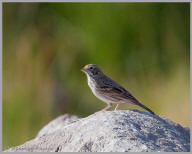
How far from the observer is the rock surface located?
234 inches

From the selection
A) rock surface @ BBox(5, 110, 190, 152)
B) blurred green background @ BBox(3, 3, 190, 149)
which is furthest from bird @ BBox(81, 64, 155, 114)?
blurred green background @ BBox(3, 3, 190, 149)

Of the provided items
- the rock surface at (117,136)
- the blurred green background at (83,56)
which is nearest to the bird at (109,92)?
the rock surface at (117,136)

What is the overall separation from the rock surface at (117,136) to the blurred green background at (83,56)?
4.89 m

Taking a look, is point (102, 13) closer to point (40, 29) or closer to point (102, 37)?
point (102, 37)

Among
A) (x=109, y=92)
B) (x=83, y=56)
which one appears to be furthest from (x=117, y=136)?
(x=83, y=56)

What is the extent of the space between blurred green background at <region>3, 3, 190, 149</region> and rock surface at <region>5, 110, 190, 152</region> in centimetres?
489

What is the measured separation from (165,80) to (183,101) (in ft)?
1.96

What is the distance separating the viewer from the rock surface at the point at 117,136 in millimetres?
5939

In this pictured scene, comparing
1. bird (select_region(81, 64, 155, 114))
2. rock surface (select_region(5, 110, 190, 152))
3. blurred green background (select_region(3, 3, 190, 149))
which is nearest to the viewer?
rock surface (select_region(5, 110, 190, 152))

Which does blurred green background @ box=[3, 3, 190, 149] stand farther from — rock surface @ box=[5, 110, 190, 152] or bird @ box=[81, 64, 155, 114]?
rock surface @ box=[5, 110, 190, 152]

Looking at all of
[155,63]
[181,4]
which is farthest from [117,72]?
[181,4]

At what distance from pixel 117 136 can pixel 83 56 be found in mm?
6806

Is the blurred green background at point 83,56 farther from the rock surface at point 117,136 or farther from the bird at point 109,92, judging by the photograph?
the rock surface at point 117,136

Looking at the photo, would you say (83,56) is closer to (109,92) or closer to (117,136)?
(109,92)
